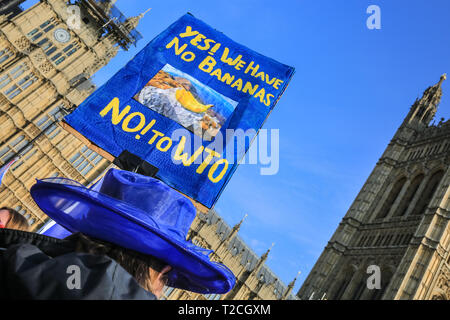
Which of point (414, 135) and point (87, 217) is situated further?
point (414, 135)

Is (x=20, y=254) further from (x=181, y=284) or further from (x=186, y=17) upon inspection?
(x=186, y=17)

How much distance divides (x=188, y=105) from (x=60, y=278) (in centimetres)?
452

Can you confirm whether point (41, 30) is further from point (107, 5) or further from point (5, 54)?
point (107, 5)

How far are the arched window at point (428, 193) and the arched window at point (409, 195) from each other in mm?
1082

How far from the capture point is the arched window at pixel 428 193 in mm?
39875

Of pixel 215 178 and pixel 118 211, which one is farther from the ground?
pixel 215 178

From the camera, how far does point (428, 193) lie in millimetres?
40719

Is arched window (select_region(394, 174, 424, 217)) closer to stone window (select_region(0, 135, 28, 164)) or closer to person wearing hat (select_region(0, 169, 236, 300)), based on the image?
stone window (select_region(0, 135, 28, 164))

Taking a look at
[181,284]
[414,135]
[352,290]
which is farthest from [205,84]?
[414,135]

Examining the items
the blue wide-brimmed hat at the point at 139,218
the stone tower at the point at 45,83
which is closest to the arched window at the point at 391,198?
the stone tower at the point at 45,83

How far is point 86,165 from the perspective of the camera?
1184 inches

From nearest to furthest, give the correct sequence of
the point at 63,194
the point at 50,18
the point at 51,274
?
the point at 51,274 < the point at 63,194 < the point at 50,18

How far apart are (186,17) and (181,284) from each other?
16.4ft

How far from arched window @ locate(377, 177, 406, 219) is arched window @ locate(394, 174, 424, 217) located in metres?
1.15
